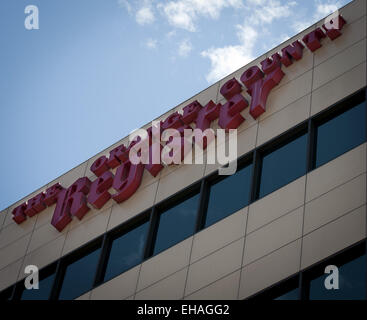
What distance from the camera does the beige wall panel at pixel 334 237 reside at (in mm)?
17094

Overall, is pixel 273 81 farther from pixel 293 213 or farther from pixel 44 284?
pixel 44 284

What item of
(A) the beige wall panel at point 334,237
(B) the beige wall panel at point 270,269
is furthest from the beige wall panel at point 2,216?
(A) the beige wall panel at point 334,237

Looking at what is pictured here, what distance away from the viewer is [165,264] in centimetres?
2159

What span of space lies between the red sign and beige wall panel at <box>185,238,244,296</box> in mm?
5622

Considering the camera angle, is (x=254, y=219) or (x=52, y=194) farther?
(x=52, y=194)

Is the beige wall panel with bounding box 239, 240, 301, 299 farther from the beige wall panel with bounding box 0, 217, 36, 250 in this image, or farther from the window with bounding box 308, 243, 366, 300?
the beige wall panel with bounding box 0, 217, 36, 250

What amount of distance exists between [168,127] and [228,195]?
5.26 metres

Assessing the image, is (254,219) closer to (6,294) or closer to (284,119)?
(284,119)

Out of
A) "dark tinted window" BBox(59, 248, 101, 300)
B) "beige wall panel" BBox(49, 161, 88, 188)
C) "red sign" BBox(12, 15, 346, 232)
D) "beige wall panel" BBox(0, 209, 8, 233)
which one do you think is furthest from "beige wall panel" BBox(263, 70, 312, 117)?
"beige wall panel" BBox(0, 209, 8, 233)

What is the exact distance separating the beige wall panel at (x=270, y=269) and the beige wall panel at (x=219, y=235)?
1.60 metres

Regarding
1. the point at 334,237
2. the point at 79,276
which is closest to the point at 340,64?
the point at 334,237

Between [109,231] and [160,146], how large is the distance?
386 centimetres

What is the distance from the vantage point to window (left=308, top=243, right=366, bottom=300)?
16719mm

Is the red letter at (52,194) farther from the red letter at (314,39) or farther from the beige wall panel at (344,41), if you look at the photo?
the beige wall panel at (344,41)
